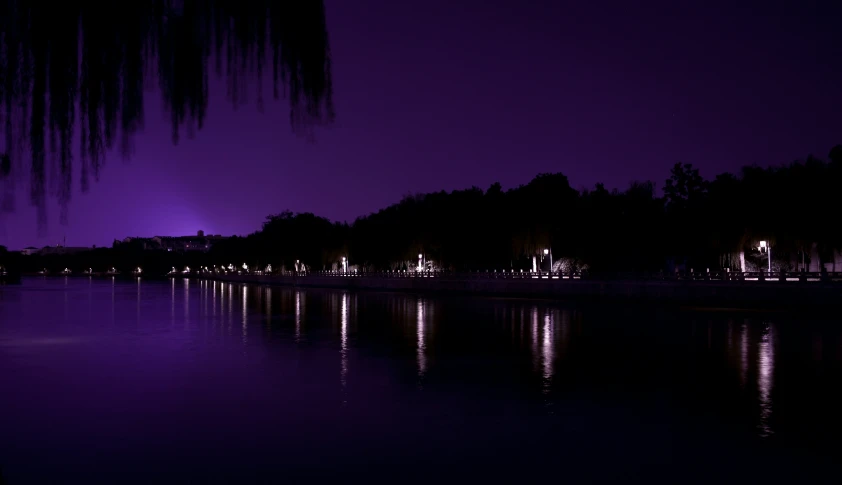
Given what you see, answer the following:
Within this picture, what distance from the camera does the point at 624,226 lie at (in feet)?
215

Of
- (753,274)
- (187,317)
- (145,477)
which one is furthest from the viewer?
(753,274)

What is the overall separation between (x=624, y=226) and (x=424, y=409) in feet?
192

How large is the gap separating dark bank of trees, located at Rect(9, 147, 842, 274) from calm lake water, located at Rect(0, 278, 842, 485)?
3158 centimetres

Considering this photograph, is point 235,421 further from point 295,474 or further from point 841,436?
point 841,436

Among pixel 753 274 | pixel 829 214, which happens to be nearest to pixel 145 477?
pixel 753 274

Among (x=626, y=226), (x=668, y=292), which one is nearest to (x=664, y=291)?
(x=668, y=292)

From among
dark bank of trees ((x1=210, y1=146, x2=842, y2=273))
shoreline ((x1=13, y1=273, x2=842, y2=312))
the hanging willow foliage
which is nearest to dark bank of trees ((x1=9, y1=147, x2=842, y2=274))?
dark bank of trees ((x1=210, y1=146, x2=842, y2=273))

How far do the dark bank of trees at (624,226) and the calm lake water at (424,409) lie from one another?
3158 cm

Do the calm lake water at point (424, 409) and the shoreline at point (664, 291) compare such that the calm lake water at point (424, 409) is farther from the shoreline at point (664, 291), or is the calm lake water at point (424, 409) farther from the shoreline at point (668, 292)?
the shoreline at point (664, 291)

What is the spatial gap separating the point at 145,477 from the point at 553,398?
A: 6238 mm

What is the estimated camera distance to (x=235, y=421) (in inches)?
380

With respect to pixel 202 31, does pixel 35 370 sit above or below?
below

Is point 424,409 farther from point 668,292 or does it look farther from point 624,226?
point 624,226

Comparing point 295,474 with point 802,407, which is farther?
point 802,407
